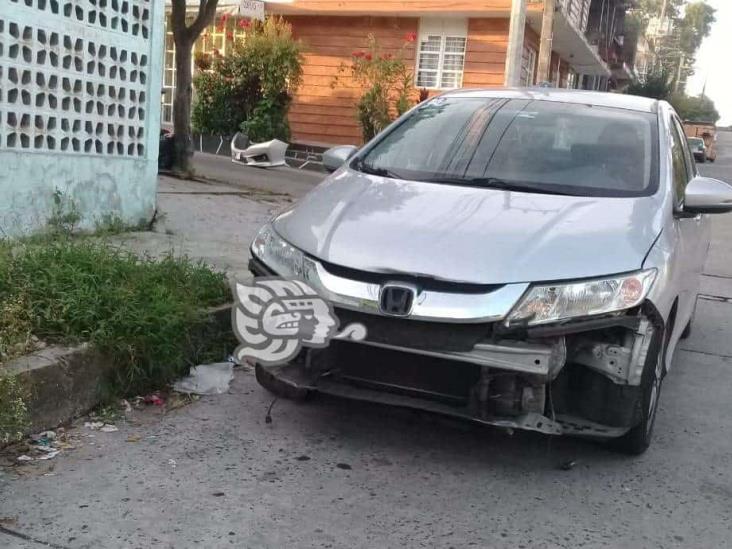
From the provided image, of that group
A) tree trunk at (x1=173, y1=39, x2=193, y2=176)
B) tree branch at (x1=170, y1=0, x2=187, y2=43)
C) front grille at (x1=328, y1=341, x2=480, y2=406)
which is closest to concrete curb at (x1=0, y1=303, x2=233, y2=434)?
front grille at (x1=328, y1=341, x2=480, y2=406)

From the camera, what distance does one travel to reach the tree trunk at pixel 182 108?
10195 millimetres

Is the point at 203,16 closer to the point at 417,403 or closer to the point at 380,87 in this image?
the point at 380,87

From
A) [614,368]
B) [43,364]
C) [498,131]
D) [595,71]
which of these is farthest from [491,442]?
[595,71]

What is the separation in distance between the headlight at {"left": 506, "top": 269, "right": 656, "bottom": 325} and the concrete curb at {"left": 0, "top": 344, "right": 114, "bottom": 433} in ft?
6.50

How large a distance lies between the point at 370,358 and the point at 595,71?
29.6 metres

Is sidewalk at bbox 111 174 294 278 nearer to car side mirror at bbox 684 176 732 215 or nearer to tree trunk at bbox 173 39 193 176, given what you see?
tree trunk at bbox 173 39 193 176

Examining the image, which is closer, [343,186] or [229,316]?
[343,186]

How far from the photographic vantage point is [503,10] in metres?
16.0

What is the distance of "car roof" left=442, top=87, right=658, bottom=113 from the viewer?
187 inches

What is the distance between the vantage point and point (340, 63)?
17984 millimetres

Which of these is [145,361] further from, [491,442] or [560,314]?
[560,314]

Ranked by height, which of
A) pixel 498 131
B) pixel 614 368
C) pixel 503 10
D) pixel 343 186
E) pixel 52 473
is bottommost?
pixel 52 473

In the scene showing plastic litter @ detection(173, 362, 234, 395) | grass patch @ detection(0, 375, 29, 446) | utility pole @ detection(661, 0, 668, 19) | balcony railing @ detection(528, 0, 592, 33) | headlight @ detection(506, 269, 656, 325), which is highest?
utility pole @ detection(661, 0, 668, 19)

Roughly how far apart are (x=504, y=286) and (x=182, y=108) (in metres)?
8.05
